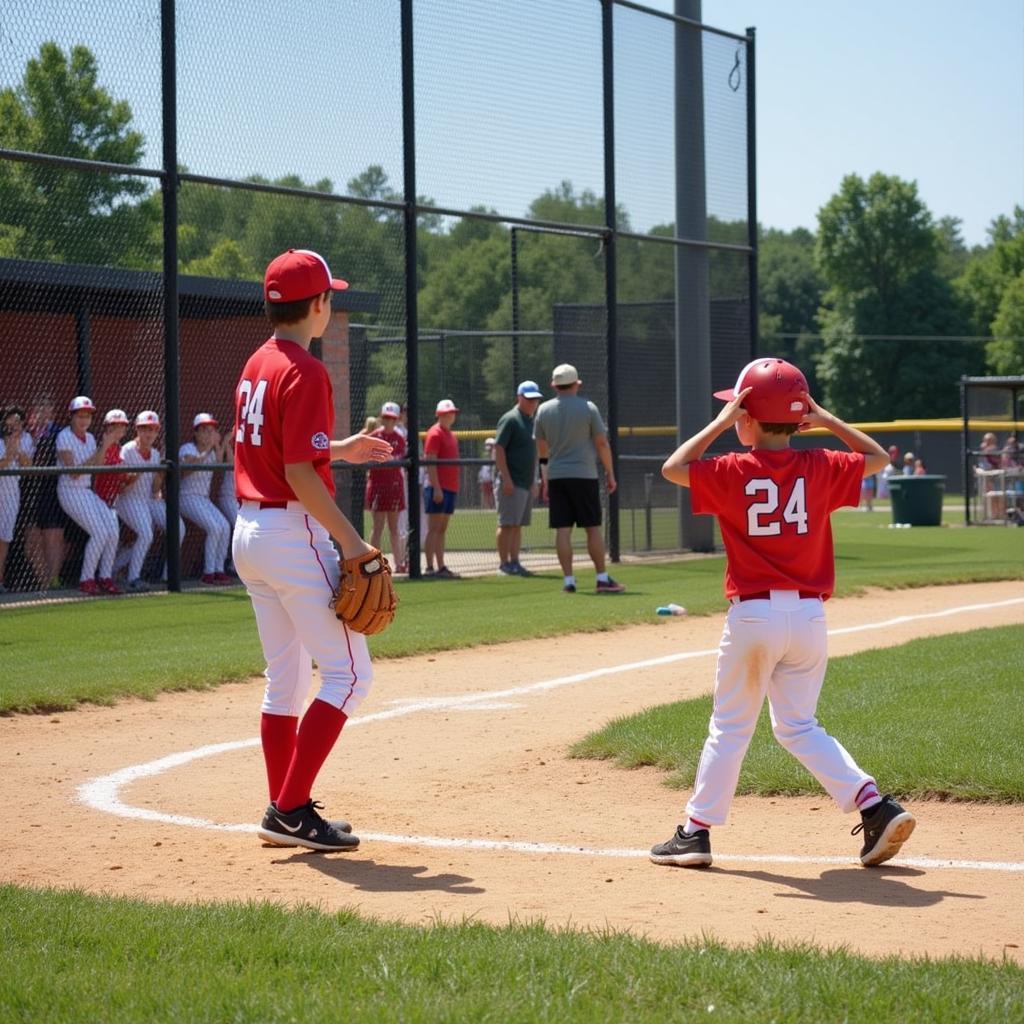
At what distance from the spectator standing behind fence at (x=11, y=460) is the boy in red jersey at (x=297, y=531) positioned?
900 cm

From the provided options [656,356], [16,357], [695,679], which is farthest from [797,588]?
[656,356]

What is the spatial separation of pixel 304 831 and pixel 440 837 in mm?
544

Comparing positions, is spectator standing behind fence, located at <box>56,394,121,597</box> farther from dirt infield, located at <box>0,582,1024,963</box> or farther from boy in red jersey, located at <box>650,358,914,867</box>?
boy in red jersey, located at <box>650,358,914,867</box>

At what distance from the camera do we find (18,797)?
20.4 feet

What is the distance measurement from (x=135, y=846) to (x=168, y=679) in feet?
12.6

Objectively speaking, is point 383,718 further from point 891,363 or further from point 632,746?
point 891,363

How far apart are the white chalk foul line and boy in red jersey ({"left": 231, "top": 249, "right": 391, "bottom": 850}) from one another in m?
0.39

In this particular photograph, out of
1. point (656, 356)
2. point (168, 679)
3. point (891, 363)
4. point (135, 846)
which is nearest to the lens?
point (135, 846)

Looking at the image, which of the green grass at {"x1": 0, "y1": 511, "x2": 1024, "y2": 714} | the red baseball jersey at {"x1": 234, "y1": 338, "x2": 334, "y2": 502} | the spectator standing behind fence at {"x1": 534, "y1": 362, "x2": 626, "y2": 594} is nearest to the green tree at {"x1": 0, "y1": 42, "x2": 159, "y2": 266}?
the green grass at {"x1": 0, "y1": 511, "x2": 1024, "y2": 714}

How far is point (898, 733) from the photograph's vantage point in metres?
6.89

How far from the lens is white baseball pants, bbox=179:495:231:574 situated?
15.8 meters

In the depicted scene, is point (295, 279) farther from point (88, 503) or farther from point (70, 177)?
point (70, 177)

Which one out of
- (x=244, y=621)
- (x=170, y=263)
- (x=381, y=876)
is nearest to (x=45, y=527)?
(x=170, y=263)

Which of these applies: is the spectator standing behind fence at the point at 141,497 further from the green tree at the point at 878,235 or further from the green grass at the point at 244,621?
the green tree at the point at 878,235
